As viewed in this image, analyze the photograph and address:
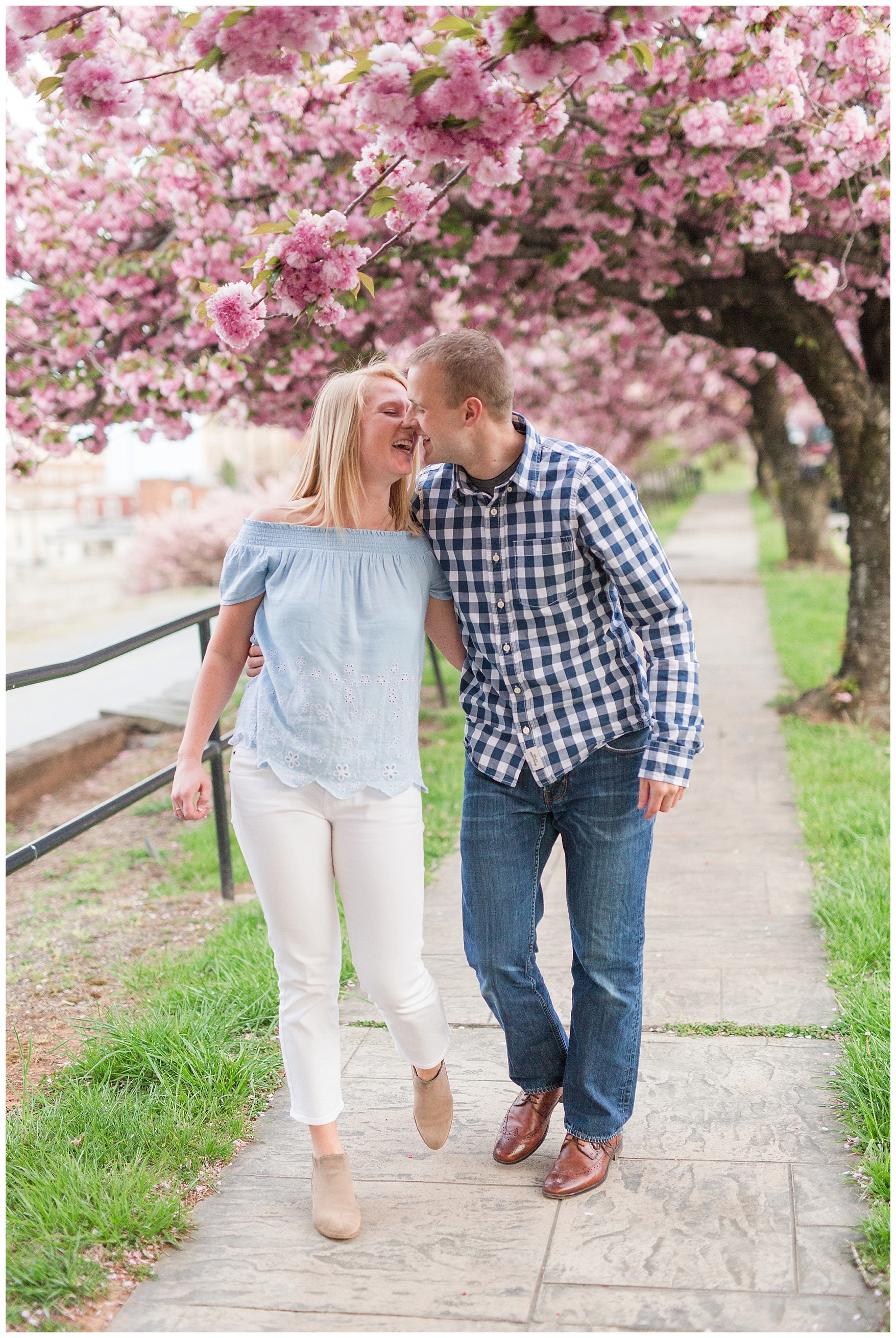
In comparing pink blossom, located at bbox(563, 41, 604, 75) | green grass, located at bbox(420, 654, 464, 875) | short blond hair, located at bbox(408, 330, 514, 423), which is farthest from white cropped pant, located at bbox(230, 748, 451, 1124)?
green grass, located at bbox(420, 654, 464, 875)

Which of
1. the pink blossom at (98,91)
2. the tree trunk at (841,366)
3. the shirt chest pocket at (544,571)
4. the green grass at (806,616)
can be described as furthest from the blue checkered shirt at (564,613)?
the green grass at (806,616)

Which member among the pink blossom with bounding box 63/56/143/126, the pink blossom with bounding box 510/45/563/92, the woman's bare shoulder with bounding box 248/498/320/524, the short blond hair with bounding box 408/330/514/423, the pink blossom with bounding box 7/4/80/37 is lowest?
the woman's bare shoulder with bounding box 248/498/320/524

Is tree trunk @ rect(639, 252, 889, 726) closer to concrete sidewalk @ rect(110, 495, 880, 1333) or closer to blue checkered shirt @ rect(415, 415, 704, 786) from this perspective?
concrete sidewalk @ rect(110, 495, 880, 1333)

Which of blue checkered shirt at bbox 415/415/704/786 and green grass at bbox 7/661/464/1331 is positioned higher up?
blue checkered shirt at bbox 415/415/704/786

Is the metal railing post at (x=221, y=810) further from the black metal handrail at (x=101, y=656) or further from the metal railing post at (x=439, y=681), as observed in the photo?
the metal railing post at (x=439, y=681)

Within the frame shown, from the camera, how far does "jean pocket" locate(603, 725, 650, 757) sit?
2512mm

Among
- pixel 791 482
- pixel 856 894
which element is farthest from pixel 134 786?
pixel 791 482

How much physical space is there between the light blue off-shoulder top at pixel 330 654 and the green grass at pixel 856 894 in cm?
130

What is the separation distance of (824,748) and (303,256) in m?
4.59

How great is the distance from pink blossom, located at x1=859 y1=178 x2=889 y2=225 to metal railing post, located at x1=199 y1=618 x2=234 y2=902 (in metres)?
3.58

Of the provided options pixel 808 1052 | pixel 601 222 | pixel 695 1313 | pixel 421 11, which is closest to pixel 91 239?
pixel 421 11

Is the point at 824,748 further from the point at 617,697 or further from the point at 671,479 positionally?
the point at 671,479

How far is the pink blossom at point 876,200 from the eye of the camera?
532 cm

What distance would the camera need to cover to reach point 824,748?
636 centimetres
